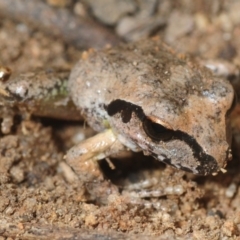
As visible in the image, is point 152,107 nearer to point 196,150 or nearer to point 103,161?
point 196,150

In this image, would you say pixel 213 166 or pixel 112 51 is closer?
pixel 213 166

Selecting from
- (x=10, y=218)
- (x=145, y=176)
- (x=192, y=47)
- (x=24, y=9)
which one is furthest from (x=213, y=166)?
(x=24, y=9)

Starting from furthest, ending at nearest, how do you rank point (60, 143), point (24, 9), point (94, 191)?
point (24, 9) < point (60, 143) < point (94, 191)

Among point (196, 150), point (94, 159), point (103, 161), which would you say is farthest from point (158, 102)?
point (103, 161)

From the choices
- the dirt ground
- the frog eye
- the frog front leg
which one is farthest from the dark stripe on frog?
the frog front leg

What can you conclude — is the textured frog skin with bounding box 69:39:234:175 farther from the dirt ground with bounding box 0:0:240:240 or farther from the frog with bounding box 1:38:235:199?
the dirt ground with bounding box 0:0:240:240

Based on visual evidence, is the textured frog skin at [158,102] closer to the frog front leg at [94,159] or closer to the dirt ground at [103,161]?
the frog front leg at [94,159]

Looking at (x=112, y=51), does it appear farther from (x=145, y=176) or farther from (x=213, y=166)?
(x=213, y=166)
